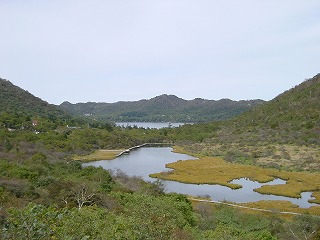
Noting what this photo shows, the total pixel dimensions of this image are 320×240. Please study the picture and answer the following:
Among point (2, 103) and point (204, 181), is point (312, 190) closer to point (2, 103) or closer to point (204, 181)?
point (204, 181)

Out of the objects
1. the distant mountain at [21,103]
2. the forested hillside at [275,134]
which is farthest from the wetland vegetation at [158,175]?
the distant mountain at [21,103]

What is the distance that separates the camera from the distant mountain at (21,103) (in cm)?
12823

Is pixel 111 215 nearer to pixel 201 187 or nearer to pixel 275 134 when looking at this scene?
pixel 201 187

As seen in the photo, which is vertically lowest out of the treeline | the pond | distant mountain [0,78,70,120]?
the pond

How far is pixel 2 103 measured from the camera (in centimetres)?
12669

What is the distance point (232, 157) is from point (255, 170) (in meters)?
14.0

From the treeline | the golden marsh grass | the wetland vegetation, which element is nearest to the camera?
the treeline

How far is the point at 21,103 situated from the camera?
5468 inches

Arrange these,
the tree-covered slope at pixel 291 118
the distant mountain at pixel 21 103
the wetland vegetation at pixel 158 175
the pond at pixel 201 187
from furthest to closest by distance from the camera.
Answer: the distant mountain at pixel 21 103
the tree-covered slope at pixel 291 118
the pond at pixel 201 187
the wetland vegetation at pixel 158 175

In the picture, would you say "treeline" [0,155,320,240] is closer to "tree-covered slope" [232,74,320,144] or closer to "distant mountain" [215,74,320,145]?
"distant mountain" [215,74,320,145]

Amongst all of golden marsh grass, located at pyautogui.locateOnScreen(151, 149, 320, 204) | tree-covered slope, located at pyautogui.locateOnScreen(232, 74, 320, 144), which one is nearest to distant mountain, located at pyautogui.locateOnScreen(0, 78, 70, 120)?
golden marsh grass, located at pyautogui.locateOnScreen(151, 149, 320, 204)

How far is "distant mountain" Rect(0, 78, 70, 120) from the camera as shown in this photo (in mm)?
128225

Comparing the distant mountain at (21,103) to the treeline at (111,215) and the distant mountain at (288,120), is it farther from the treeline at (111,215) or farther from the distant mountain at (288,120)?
the treeline at (111,215)

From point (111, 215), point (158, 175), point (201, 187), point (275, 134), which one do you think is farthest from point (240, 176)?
point (111, 215)
